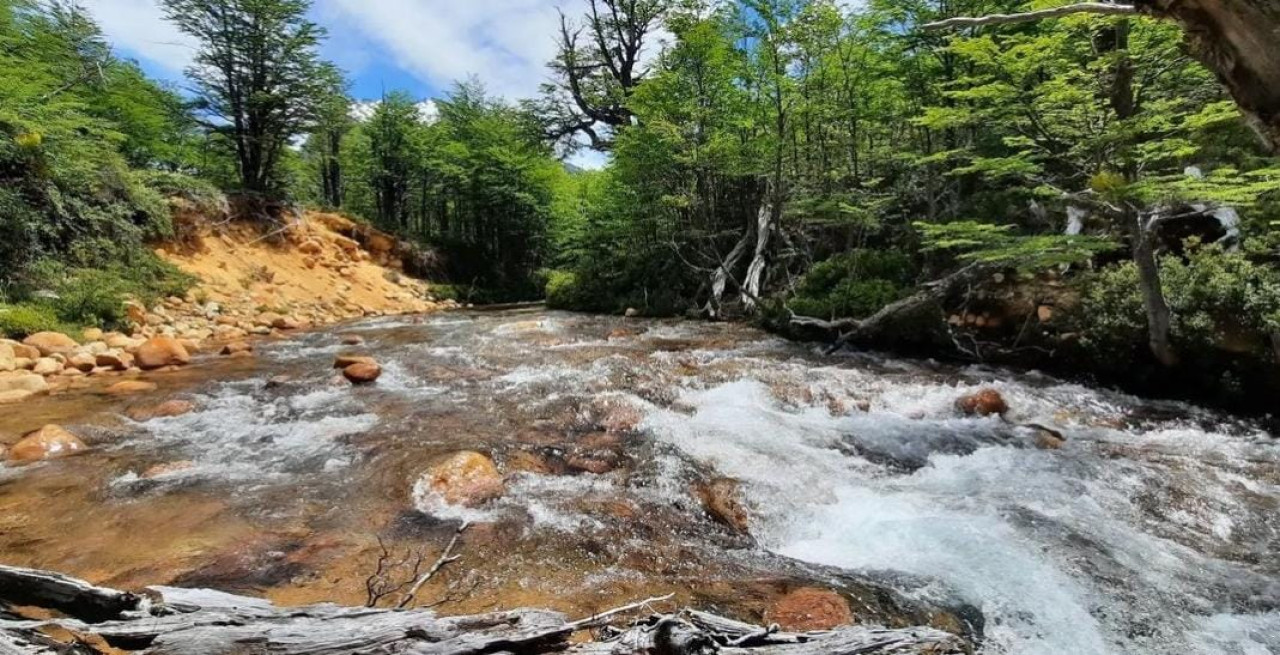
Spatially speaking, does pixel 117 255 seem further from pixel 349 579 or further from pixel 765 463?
pixel 765 463

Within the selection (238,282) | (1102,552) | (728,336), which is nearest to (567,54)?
(238,282)

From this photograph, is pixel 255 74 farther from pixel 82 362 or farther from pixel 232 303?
pixel 82 362

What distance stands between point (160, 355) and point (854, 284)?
40.6ft

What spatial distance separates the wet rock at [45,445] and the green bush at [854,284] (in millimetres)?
10996

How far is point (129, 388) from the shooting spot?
7.59m

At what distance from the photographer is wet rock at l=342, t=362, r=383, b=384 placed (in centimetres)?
823

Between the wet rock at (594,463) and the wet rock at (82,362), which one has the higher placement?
the wet rock at (82,362)

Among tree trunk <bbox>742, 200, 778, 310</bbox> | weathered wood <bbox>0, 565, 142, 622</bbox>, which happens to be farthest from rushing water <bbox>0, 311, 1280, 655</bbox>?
tree trunk <bbox>742, 200, 778, 310</bbox>

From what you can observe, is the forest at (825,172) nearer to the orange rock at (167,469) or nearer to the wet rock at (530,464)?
the wet rock at (530,464)

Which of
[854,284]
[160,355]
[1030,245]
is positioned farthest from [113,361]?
[1030,245]

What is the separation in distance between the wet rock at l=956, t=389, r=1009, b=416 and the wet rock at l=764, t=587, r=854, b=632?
4.44 metres

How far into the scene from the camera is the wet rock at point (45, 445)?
5125mm

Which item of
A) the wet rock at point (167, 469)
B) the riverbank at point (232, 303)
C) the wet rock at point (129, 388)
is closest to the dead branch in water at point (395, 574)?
the wet rock at point (167, 469)

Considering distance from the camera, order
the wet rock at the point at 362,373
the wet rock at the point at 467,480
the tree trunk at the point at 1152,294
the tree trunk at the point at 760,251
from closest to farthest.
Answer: the wet rock at the point at 467,480 < the tree trunk at the point at 1152,294 < the wet rock at the point at 362,373 < the tree trunk at the point at 760,251
